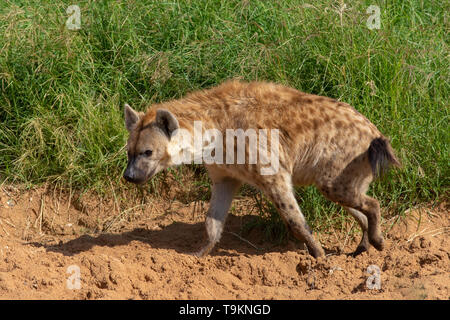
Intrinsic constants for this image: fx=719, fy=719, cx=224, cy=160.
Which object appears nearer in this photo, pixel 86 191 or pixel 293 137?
pixel 293 137

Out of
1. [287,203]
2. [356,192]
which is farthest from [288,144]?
[356,192]

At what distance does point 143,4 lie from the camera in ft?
20.3

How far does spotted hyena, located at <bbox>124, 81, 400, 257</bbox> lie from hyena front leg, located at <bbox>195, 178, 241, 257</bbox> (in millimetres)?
143

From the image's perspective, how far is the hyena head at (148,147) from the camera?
4.49 meters

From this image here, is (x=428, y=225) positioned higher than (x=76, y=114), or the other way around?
(x=76, y=114)

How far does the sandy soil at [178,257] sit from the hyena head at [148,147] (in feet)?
1.85

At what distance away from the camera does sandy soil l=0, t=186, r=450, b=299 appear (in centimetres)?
420

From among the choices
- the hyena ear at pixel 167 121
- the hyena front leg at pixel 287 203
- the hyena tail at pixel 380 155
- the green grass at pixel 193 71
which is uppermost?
the green grass at pixel 193 71

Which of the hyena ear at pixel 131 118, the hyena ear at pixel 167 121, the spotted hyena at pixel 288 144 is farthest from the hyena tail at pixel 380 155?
the hyena ear at pixel 131 118

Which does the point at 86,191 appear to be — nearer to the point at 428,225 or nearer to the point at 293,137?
the point at 293,137

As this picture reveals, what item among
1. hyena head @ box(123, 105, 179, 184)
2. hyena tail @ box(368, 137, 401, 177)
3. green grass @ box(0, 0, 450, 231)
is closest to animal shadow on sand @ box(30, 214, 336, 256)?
green grass @ box(0, 0, 450, 231)

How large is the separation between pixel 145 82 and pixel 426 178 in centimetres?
230

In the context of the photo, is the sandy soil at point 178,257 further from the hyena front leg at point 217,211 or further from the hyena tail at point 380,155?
the hyena tail at point 380,155

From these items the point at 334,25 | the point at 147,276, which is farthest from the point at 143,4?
the point at 147,276
